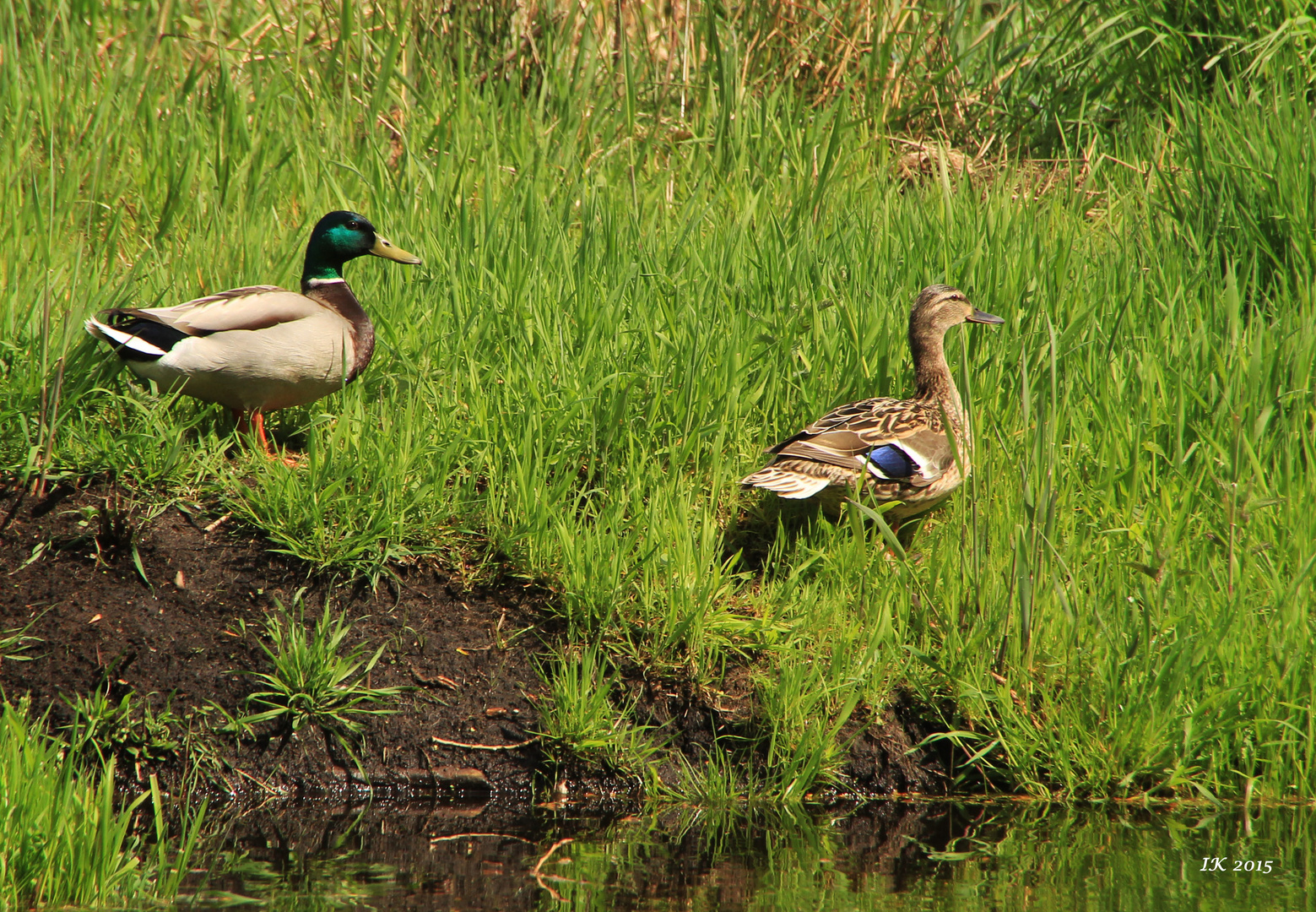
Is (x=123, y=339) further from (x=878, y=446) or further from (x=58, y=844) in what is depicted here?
(x=878, y=446)

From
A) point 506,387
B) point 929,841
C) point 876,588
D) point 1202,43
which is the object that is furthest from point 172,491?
point 1202,43

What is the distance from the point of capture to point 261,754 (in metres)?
3.69

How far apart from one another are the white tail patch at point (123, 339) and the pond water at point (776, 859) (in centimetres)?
154

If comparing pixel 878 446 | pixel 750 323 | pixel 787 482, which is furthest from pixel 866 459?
pixel 750 323

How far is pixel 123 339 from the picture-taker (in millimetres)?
3963

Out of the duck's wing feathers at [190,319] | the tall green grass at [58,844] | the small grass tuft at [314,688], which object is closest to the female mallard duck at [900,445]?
the small grass tuft at [314,688]

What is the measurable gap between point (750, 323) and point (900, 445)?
35.7 inches

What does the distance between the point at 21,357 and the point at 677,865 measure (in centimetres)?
283

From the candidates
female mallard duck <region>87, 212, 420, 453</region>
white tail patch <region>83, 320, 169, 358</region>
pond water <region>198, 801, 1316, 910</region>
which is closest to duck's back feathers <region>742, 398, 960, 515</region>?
pond water <region>198, 801, 1316, 910</region>

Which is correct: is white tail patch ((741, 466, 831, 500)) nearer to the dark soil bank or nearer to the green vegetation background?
the green vegetation background

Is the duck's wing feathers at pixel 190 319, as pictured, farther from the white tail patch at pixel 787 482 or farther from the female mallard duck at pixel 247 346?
the white tail patch at pixel 787 482

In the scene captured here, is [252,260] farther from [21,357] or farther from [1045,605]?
[1045,605]

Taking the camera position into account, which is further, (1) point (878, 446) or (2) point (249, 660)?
(1) point (878, 446)

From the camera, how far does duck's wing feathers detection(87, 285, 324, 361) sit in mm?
3984
